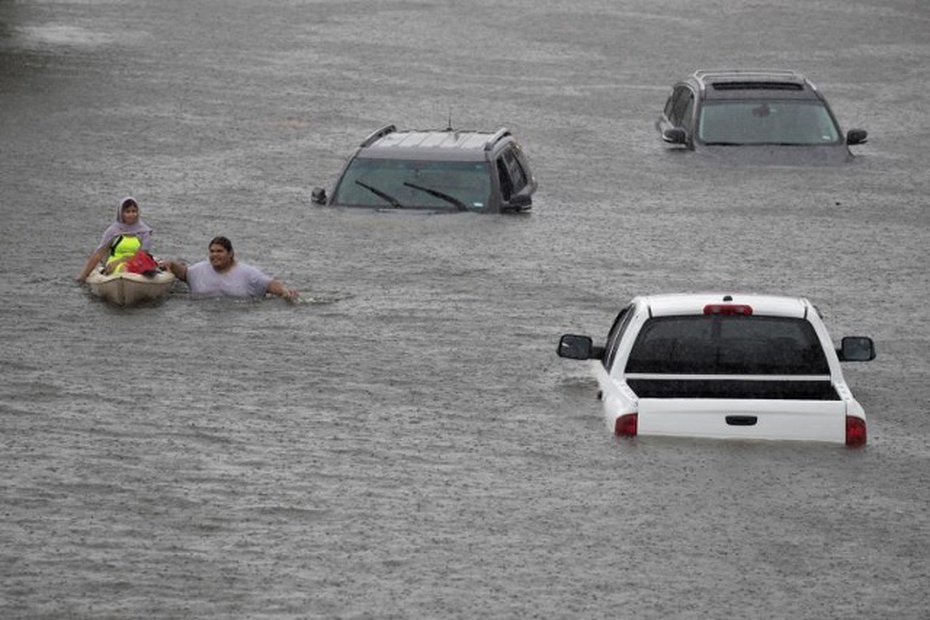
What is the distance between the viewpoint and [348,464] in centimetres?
1795

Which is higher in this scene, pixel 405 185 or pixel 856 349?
pixel 856 349

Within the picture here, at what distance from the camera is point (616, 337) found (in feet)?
57.7

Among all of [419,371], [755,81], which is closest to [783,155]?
[755,81]

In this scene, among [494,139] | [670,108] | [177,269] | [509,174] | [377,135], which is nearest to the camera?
[177,269]

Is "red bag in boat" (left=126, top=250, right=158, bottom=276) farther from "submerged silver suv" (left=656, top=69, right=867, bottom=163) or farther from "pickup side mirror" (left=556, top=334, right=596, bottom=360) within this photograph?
"submerged silver suv" (left=656, top=69, right=867, bottom=163)

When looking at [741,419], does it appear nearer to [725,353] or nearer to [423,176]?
[725,353]

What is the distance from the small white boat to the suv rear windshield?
885 centimetres

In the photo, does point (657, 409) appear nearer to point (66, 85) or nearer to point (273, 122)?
point (273, 122)

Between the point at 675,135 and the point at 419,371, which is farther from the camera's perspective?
the point at 675,135

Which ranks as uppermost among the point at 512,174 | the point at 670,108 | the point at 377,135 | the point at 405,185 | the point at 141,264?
the point at 377,135

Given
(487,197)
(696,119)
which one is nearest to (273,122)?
(696,119)

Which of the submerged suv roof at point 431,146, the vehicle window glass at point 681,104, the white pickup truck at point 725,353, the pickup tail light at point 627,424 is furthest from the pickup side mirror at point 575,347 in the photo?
the vehicle window glass at point 681,104

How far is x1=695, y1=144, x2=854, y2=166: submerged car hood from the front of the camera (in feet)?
106

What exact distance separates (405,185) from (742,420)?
1227 centimetres
